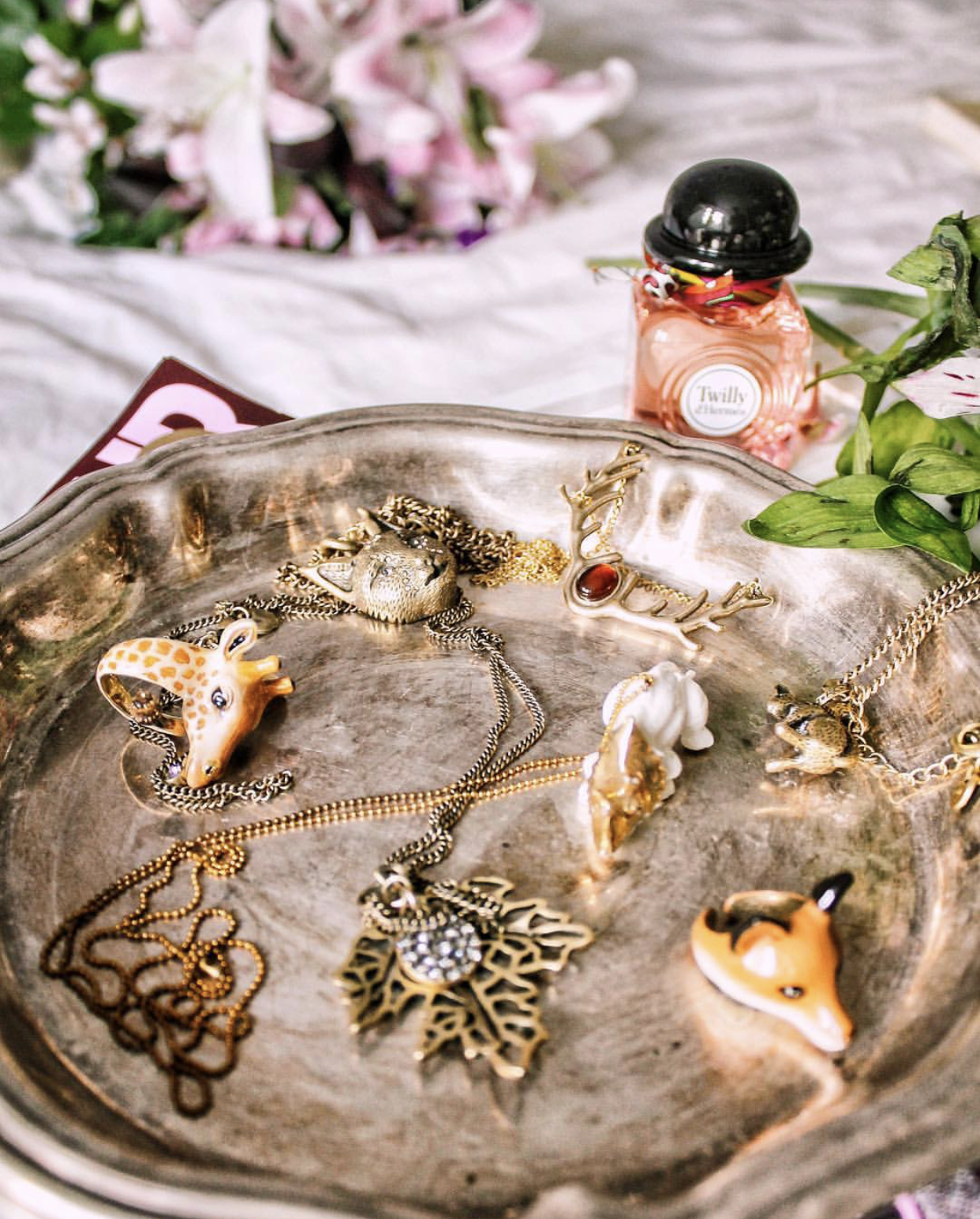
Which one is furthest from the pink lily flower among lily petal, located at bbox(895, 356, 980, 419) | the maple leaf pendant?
the maple leaf pendant

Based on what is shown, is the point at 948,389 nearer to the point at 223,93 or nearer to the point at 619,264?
the point at 619,264

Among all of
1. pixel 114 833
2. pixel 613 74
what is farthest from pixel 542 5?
pixel 114 833

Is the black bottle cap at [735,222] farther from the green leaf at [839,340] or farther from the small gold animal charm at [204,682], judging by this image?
the small gold animal charm at [204,682]

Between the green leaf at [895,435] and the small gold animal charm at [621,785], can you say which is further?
the green leaf at [895,435]

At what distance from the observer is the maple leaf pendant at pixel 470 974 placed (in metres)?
0.61

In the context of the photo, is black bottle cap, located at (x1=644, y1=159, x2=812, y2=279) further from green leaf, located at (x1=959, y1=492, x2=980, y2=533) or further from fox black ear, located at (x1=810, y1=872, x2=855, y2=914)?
fox black ear, located at (x1=810, y1=872, x2=855, y2=914)

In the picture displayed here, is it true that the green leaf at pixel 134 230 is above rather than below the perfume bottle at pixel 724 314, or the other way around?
below

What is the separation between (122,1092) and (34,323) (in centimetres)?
87

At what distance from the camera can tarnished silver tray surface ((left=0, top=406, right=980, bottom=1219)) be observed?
546mm

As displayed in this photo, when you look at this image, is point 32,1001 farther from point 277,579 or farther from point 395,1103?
point 277,579

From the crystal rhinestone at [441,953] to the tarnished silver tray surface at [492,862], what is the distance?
0.04 meters

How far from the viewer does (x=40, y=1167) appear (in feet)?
1.72

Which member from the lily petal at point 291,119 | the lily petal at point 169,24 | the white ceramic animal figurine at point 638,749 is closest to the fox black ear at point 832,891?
the white ceramic animal figurine at point 638,749

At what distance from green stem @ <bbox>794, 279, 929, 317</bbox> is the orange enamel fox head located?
2.18 ft
